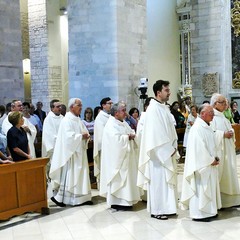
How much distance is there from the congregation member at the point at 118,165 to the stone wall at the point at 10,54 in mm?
4480

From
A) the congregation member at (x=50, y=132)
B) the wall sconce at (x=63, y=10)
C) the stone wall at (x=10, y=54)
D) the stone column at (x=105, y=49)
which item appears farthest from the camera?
the wall sconce at (x=63, y=10)

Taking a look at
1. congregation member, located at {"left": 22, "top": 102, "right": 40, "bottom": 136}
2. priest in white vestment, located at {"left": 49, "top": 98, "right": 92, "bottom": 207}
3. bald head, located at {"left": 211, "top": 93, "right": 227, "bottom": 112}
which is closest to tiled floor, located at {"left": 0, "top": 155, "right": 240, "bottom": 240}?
priest in white vestment, located at {"left": 49, "top": 98, "right": 92, "bottom": 207}

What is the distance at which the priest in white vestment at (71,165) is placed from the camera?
6.77 meters

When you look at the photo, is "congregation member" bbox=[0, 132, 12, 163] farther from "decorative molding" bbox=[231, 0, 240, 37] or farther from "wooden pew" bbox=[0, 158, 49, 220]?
"decorative molding" bbox=[231, 0, 240, 37]

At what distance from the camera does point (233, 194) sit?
6211 millimetres

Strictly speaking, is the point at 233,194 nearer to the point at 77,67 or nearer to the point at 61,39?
the point at 77,67

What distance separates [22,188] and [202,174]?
8.18 ft

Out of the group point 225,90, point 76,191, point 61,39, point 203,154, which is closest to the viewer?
point 203,154

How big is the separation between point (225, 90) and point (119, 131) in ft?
31.2

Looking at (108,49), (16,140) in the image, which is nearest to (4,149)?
(16,140)

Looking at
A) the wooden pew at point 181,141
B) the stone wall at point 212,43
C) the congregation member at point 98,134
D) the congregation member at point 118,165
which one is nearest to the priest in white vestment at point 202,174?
the congregation member at point 118,165

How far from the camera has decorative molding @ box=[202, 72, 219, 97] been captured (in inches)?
597

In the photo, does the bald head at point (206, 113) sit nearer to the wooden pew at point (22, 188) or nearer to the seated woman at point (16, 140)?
the wooden pew at point (22, 188)

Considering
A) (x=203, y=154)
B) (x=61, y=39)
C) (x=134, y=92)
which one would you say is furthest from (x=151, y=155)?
(x=61, y=39)
